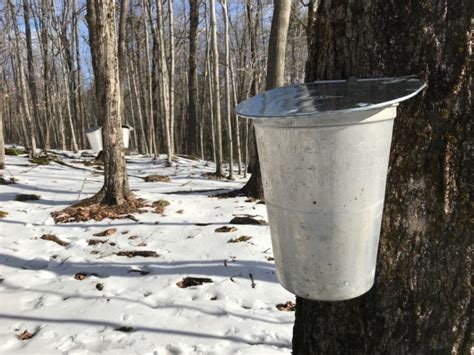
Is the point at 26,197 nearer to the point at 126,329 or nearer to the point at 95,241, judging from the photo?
the point at 95,241

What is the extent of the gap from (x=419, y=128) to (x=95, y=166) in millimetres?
9997

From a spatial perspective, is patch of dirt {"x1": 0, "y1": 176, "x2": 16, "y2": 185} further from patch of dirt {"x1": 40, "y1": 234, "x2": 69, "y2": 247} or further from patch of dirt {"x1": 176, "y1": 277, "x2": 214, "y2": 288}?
patch of dirt {"x1": 176, "y1": 277, "x2": 214, "y2": 288}

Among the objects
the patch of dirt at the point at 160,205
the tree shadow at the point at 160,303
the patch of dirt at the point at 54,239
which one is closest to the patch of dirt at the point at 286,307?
the tree shadow at the point at 160,303

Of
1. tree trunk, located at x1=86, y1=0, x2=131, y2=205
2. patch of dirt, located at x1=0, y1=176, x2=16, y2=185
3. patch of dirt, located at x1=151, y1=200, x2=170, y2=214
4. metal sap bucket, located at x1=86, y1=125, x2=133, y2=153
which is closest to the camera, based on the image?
tree trunk, located at x1=86, y1=0, x2=131, y2=205

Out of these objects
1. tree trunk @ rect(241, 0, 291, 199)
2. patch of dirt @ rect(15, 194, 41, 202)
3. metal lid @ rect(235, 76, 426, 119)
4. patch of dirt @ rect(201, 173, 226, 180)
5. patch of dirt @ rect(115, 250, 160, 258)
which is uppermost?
tree trunk @ rect(241, 0, 291, 199)

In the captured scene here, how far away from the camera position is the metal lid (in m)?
0.98

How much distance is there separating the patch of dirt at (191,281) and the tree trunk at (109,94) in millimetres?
2633

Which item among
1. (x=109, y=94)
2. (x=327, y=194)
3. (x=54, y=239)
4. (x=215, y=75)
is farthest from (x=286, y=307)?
(x=215, y=75)

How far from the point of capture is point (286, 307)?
3.00 m

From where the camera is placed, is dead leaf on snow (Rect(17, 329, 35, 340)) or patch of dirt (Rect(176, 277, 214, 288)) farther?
patch of dirt (Rect(176, 277, 214, 288))

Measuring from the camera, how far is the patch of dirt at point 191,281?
3.38 metres

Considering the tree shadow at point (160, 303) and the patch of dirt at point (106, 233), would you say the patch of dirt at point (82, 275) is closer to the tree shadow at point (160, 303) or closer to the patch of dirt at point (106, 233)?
the tree shadow at point (160, 303)

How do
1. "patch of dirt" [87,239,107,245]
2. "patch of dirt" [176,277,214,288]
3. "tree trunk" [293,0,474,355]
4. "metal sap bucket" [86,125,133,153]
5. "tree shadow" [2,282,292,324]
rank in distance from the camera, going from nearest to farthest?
"tree trunk" [293,0,474,355] < "tree shadow" [2,282,292,324] < "patch of dirt" [176,277,214,288] < "patch of dirt" [87,239,107,245] < "metal sap bucket" [86,125,133,153]

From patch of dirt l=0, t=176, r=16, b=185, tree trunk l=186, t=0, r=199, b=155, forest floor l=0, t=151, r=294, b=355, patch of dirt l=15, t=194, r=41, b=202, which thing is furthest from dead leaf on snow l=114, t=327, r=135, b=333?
tree trunk l=186, t=0, r=199, b=155
